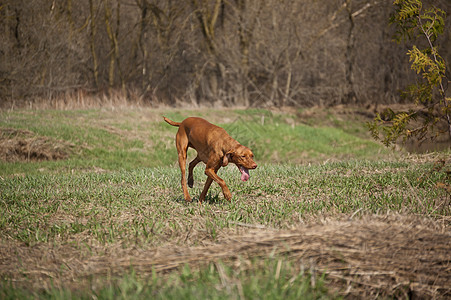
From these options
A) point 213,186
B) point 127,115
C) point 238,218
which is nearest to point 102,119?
point 127,115

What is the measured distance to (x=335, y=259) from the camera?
3.11 m

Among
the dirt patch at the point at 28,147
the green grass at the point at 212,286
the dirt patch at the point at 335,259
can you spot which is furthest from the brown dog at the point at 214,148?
the dirt patch at the point at 28,147

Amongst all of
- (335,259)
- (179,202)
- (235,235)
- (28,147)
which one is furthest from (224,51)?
(335,259)

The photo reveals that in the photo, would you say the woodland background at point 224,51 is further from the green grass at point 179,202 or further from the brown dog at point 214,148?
the brown dog at point 214,148

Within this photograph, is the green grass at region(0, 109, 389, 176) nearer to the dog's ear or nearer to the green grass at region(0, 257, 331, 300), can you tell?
the dog's ear

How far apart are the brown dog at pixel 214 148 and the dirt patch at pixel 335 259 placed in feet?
3.67

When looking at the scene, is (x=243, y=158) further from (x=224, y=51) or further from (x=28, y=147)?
(x=224, y=51)

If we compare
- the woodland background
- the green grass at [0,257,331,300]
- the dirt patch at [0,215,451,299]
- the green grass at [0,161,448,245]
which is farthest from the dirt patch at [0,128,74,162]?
the green grass at [0,257,331,300]

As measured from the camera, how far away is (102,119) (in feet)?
51.0

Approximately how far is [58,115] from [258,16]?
13.8 meters

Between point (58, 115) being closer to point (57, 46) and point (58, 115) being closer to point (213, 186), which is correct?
point (57, 46)

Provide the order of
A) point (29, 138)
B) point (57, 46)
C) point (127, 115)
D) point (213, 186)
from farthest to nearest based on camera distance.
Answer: point (57, 46)
point (127, 115)
point (29, 138)
point (213, 186)

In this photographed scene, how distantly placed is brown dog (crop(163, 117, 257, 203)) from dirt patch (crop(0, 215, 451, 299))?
112 centimetres

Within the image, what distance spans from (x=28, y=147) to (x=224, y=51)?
16408 mm
